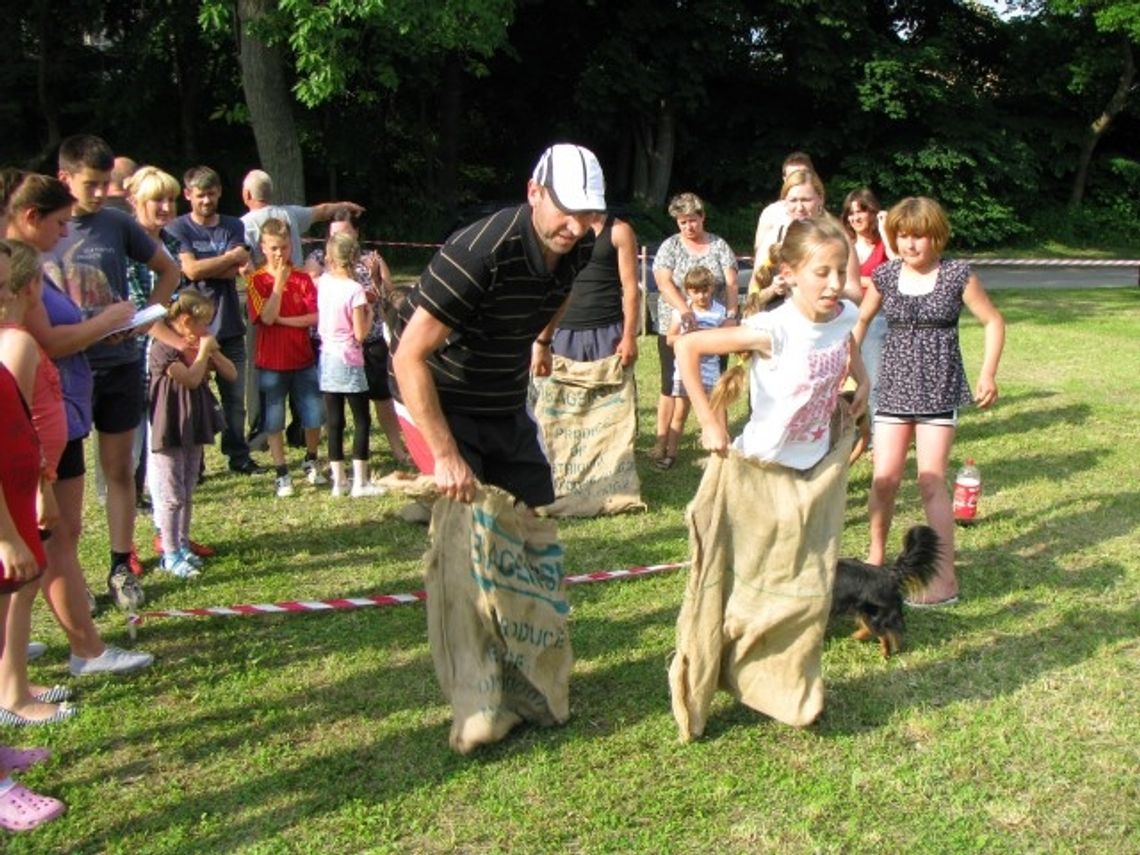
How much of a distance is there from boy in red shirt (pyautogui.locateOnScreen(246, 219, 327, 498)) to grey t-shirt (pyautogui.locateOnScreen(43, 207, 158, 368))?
5.58 ft

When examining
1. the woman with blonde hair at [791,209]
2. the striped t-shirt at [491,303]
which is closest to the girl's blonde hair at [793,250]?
the striped t-shirt at [491,303]

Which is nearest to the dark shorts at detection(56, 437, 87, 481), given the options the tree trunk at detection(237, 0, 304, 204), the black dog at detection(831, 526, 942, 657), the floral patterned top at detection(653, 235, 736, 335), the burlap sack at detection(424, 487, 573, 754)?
the burlap sack at detection(424, 487, 573, 754)

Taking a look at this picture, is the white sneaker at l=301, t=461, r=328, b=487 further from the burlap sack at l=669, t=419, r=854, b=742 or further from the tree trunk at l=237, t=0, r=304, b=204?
the tree trunk at l=237, t=0, r=304, b=204

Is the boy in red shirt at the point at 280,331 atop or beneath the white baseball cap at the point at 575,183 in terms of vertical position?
beneath

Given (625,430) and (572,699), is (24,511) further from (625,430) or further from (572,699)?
(625,430)

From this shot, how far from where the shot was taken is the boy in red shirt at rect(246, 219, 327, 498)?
6.80 meters

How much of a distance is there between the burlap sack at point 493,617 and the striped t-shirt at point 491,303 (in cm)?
36

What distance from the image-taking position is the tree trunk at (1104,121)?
30000mm

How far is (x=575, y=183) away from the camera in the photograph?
329 centimetres

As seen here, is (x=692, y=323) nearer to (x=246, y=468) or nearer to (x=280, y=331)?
(x=280, y=331)

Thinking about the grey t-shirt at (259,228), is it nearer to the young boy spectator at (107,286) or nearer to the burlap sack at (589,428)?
the burlap sack at (589,428)

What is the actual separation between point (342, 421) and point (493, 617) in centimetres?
344

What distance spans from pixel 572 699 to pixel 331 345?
335 cm

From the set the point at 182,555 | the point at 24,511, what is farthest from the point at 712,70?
the point at 24,511
